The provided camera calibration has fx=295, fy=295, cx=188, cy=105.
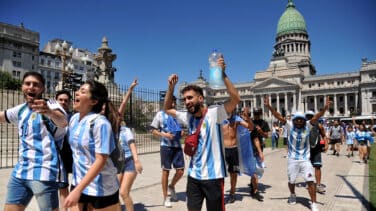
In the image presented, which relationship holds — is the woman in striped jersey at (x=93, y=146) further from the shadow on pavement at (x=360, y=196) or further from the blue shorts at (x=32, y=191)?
the shadow on pavement at (x=360, y=196)

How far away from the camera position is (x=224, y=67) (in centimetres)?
324

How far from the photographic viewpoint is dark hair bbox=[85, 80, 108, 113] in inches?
103

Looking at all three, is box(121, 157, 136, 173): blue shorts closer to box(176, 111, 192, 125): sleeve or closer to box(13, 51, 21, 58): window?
box(176, 111, 192, 125): sleeve

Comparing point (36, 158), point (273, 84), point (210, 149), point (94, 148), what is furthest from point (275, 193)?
point (273, 84)

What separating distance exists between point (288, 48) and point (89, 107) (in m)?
107

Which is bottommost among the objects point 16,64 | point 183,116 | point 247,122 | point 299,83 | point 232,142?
point 232,142

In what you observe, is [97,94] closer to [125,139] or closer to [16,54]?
[125,139]

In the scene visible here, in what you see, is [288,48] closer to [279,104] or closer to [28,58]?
[279,104]

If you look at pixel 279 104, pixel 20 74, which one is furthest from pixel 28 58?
pixel 279 104

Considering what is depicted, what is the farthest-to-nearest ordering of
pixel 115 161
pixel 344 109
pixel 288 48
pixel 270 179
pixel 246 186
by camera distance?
pixel 288 48 → pixel 344 109 → pixel 270 179 → pixel 246 186 → pixel 115 161

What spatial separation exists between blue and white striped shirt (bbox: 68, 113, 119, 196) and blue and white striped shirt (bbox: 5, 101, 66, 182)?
327 mm

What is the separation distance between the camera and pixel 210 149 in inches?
129

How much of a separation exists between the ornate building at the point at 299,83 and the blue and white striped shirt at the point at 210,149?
73.2 m

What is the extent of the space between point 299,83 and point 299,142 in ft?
291
